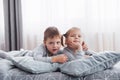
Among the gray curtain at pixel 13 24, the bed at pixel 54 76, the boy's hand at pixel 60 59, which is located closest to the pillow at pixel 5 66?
the bed at pixel 54 76

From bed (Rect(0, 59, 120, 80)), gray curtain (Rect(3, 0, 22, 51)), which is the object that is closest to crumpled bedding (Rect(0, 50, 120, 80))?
bed (Rect(0, 59, 120, 80))

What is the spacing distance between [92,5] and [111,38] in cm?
48

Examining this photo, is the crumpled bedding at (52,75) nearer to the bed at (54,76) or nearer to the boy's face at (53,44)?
the bed at (54,76)

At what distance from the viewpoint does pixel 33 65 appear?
151 centimetres

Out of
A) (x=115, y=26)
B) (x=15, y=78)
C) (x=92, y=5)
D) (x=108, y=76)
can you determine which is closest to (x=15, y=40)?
(x=92, y=5)

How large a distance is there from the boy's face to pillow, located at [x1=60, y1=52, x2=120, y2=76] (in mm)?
219

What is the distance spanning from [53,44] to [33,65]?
0.26 meters

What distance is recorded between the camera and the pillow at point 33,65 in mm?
1488

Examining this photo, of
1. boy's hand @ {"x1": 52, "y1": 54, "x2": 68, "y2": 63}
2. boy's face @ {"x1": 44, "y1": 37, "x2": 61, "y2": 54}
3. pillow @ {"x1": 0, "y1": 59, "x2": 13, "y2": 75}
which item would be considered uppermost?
boy's face @ {"x1": 44, "y1": 37, "x2": 61, "y2": 54}

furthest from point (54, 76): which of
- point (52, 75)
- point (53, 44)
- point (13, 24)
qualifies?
point (13, 24)

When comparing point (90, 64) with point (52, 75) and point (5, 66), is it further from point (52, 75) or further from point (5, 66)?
point (5, 66)

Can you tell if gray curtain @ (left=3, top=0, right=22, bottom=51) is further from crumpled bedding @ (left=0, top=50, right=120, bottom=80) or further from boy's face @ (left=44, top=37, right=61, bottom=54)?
crumpled bedding @ (left=0, top=50, right=120, bottom=80)

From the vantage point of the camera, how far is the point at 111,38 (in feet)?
10.1

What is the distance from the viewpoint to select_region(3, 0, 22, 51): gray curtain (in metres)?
3.17
